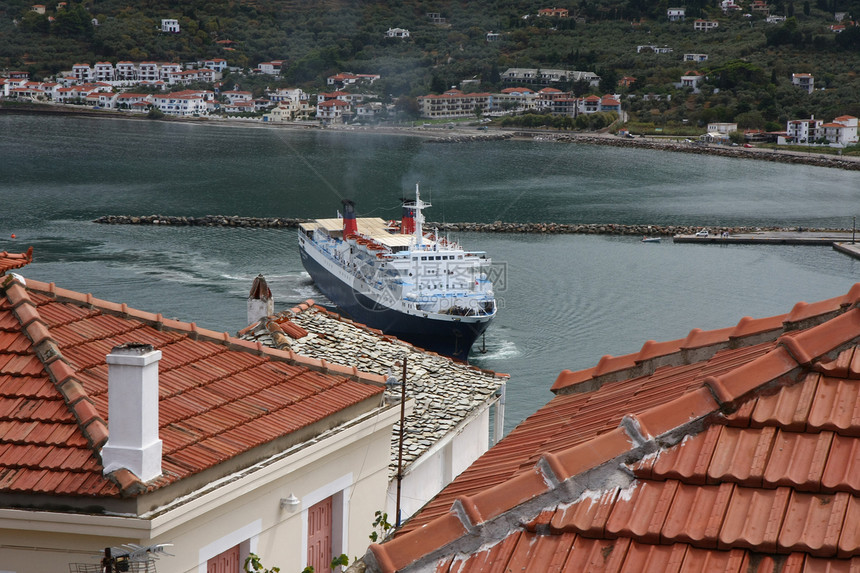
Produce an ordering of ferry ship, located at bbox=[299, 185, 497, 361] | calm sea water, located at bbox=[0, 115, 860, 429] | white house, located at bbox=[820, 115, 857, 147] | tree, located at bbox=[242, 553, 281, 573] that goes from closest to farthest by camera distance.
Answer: tree, located at bbox=[242, 553, 281, 573] < ferry ship, located at bbox=[299, 185, 497, 361] < calm sea water, located at bbox=[0, 115, 860, 429] < white house, located at bbox=[820, 115, 857, 147]

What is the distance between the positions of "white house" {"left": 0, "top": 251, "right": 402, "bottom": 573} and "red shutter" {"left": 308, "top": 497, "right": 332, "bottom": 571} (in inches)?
0.5

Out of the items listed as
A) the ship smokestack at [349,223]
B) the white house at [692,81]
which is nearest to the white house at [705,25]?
the white house at [692,81]

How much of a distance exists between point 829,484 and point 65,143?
104 meters

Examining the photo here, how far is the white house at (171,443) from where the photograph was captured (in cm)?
458

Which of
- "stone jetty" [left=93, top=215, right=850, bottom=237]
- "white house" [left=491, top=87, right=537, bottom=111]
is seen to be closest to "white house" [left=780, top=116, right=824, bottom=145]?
"white house" [left=491, top=87, right=537, bottom=111]

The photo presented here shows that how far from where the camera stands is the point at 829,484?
2.98 metres

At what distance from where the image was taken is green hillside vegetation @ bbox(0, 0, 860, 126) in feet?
407

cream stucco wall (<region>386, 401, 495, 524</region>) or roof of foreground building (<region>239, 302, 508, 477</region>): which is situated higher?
roof of foreground building (<region>239, 302, 508, 477</region>)

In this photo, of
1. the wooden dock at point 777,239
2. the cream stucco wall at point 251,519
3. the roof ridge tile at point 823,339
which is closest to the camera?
the roof ridge tile at point 823,339

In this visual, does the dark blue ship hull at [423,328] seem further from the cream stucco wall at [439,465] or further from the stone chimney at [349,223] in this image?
the cream stucco wall at [439,465]

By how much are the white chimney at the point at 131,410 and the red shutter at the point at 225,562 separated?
0.90 m

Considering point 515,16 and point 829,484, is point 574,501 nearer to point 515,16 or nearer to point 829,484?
point 829,484

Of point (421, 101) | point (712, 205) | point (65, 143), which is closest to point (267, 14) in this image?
point (421, 101)

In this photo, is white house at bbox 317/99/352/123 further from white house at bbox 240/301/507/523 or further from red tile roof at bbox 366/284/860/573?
red tile roof at bbox 366/284/860/573
